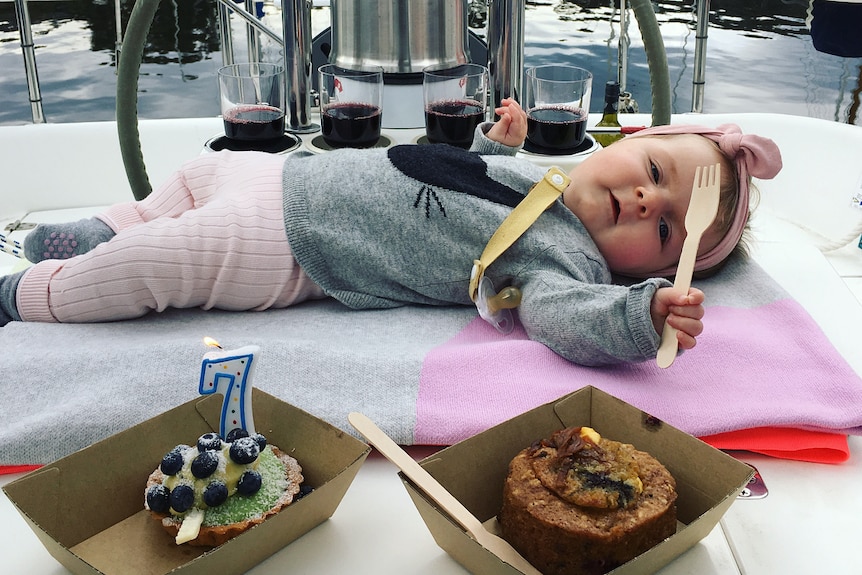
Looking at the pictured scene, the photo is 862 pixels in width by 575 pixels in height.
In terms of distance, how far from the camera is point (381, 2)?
58.9 inches

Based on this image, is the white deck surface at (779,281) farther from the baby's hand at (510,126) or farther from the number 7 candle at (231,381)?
the baby's hand at (510,126)

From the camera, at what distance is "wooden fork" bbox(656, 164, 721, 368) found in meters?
0.92

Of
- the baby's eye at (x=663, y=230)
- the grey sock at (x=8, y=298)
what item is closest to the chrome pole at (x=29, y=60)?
the grey sock at (x=8, y=298)

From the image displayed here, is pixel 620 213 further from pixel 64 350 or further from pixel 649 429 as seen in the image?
pixel 64 350

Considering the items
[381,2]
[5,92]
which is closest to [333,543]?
[381,2]

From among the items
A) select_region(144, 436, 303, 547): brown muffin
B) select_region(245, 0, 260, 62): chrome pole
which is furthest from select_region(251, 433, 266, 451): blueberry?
select_region(245, 0, 260, 62): chrome pole

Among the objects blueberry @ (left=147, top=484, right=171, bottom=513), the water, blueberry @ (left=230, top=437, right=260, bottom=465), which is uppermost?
blueberry @ (left=230, top=437, right=260, bottom=465)

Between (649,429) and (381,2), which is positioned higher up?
(381,2)

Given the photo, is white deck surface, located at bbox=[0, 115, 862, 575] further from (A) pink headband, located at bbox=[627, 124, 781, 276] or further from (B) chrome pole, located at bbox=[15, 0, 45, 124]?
(B) chrome pole, located at bbox=[15, 0, 45, 124]

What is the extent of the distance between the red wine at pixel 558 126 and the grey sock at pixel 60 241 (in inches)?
27.9

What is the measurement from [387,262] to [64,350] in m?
0.41

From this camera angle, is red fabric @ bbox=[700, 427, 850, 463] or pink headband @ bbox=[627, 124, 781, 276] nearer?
red fabric @ bbox=[700, 427, 850, 463]

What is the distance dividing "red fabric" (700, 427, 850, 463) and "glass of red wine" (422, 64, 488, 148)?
74 centimetres

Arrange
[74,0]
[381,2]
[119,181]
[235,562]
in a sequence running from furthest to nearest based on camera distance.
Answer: [74,0]
[119,181]
[381,2]
[235,562]
